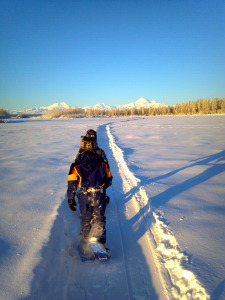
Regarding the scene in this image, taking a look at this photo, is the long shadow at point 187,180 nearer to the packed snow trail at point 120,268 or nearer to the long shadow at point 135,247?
the long shadow at point 135,247

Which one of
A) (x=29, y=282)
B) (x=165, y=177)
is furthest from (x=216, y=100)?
(x=29, y=282)

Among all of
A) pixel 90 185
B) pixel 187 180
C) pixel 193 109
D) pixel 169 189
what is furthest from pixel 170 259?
pixel 193 109

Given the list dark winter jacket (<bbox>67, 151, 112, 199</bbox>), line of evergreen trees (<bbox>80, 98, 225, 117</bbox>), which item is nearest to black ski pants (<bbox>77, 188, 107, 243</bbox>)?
dark winter jacket (<bbox>67, 151, 112, 199</bbox>)

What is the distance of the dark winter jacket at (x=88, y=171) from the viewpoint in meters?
2.61

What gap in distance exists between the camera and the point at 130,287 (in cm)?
203

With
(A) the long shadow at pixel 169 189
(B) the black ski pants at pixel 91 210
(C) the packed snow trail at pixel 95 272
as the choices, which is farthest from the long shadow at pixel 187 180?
(B) the black ski pants at pixel 91 210

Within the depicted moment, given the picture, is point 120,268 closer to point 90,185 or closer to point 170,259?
point 170,259

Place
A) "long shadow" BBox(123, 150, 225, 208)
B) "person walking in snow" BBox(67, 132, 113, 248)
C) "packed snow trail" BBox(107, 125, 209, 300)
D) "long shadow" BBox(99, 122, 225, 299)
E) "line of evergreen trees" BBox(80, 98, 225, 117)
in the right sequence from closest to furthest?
1. "packed snow trail" BBox(107, 125, 209, 300)
2. "person walking in snow" BBox(67, 132, 113, 248)
3. "long shadow" BBox(99, 122, 225, 299)
4. "long shadow" BBox(123, 150, 225, 208)
5. "line of evergreen trees" BBox(80, 98, 225, 117)

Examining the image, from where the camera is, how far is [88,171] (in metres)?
2.61

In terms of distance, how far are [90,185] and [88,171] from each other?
0.21 metres

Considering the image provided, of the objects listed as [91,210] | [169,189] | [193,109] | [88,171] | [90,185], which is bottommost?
[169,189]

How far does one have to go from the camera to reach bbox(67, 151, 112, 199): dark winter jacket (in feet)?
8.55

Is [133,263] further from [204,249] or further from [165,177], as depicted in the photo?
[165,177]

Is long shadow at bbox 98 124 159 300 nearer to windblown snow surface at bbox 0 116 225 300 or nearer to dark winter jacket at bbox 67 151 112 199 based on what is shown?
windblown snow surface at bbox 0 116 225 300
